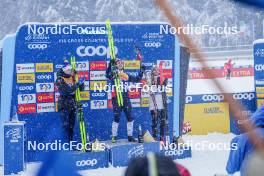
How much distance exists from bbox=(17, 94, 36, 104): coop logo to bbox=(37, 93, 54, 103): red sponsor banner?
68mm

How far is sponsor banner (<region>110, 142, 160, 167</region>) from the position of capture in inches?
284

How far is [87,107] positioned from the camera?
7426mm

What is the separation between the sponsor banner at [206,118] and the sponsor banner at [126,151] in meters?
2.20

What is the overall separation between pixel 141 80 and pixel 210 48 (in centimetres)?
1620

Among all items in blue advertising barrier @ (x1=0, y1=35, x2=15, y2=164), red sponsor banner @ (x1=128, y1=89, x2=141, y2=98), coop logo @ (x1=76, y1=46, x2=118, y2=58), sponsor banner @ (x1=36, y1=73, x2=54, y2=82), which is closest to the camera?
blue advertising barrier @ (x1=0, y1=35, x2=15, y2=164)

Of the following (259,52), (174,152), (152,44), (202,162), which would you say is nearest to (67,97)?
(152,44)

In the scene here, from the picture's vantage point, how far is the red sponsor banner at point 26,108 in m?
7.12

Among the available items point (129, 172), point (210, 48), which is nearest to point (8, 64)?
→ point (129, 172)

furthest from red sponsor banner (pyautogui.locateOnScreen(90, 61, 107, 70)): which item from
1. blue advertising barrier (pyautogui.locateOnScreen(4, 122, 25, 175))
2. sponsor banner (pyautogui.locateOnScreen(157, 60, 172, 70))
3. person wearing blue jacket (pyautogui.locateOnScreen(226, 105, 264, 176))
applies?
person wearing blue jacket (pyautogui.locateOnScreen(226, 105, 264, 176))

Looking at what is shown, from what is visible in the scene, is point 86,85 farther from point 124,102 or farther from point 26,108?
point 26,108

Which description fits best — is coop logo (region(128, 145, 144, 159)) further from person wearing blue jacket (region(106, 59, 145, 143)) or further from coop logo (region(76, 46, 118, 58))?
coop logo (region(76, 46, 118, 58))

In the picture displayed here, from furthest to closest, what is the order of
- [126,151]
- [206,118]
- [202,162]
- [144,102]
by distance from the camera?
[206,118] → [144,102] → [202,162] → [126,151]

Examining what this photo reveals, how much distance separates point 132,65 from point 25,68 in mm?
1504

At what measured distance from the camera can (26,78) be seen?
280 inches
